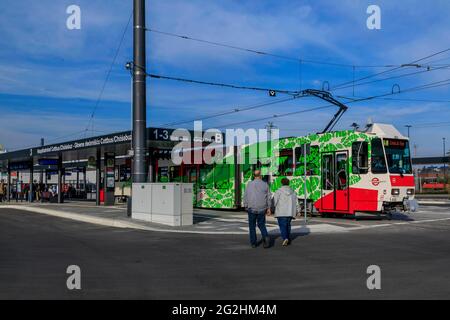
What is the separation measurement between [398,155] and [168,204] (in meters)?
8.63

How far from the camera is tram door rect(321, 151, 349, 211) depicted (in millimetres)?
19156

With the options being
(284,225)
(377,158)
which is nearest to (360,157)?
(377,158)

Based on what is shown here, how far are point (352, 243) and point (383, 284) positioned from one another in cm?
521

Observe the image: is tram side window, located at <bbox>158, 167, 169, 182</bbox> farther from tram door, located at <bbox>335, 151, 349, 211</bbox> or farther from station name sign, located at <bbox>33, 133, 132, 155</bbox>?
tram door, located at <bbox>335, 151, 349, 211</bbox>

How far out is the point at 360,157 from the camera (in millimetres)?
18688

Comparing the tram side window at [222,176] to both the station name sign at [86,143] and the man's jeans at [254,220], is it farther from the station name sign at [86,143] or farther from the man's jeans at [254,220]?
the man's jeans at [254,220]

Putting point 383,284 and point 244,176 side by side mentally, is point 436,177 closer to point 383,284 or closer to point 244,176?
point 244,176

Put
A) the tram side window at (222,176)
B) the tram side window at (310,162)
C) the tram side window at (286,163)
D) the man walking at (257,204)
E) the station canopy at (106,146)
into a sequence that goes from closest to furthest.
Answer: the man walking at (257,204)
the tram side window at (310,162)
the tram side window at (286,163)
the tram side window at (222,176)
the station canopy at (106,146)

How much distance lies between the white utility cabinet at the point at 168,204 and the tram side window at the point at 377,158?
21.9 ft

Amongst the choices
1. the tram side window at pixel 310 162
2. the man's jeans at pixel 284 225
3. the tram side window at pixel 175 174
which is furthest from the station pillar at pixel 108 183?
the man's jeans at pixel 284 225

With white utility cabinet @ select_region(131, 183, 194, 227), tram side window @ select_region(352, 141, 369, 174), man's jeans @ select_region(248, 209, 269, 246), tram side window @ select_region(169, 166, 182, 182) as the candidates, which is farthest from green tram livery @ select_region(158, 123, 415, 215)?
man's jeans @ select_region(248, 209, 269, 246)

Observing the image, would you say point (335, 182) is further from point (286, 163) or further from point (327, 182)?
point (286, 163)

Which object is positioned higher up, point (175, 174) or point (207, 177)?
point (175, 174)

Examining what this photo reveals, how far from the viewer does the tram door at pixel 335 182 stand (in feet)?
62.8
